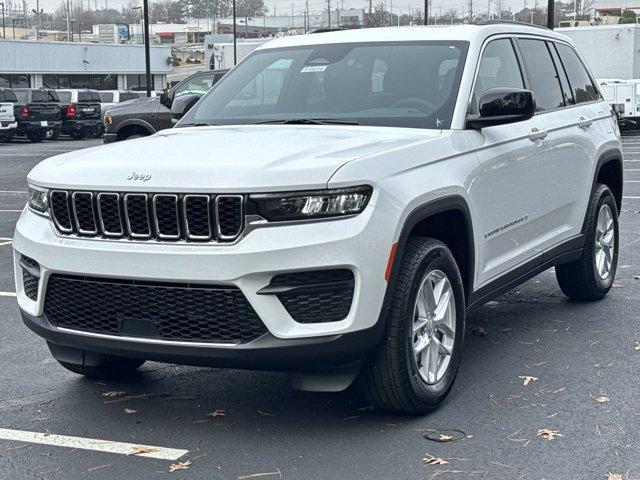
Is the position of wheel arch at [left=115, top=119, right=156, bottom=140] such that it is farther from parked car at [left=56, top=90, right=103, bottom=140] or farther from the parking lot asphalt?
parked car at [left=56, top=90, right=103, bottom=140]

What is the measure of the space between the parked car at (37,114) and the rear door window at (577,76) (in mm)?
29440

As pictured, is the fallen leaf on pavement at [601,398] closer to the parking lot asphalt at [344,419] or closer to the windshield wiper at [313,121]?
the parking lot asphalt at [344,419]

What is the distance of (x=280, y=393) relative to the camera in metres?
5.55

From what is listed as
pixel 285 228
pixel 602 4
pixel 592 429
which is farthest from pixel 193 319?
pixel 602 4

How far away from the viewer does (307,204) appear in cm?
451

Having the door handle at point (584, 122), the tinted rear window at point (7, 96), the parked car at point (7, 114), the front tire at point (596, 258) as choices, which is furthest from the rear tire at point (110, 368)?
the tinted rear window at point (7, 96)

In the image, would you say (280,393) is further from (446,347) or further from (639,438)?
(639,438)

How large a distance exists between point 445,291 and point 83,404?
→ 1.97 m

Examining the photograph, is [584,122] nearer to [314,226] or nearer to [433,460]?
[314,226]

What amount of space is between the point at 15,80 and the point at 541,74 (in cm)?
5830

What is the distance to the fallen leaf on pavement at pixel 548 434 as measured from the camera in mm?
4805

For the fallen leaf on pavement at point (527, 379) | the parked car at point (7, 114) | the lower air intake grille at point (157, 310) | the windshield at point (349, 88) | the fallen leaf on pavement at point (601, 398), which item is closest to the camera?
the lower air intake grille at point (157, 310)

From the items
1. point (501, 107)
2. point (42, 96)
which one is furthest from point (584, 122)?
point (42, 96)

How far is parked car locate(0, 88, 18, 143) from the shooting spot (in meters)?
34.4
